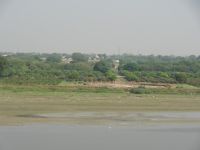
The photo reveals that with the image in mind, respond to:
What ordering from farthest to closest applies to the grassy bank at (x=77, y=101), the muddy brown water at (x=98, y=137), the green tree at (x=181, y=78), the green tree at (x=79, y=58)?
the green tree at (x=79, y=58) < the green tree at (x=181, y=78) < the grassy bank at (x=77, y=101) < the muddy brown water at (x=98, y=137)

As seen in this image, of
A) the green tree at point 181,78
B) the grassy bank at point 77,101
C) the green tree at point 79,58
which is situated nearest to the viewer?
the grassy bank at point 77,101

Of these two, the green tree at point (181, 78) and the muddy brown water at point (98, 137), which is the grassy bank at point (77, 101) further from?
the green tree at point (181, 78)

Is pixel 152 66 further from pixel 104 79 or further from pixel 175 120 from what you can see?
pixel 175 120

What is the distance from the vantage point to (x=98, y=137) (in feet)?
50.3

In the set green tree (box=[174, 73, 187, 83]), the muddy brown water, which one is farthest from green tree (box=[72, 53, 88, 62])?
the muddy brown water

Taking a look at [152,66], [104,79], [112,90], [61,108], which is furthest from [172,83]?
[61,108]

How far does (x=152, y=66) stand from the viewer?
175 ft

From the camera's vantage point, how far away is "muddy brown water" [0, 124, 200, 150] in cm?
1374

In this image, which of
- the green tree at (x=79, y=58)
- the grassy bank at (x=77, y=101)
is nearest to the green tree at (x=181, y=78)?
the grassy bank at (x=77, y=101)

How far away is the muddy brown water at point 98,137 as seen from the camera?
13.7 meters

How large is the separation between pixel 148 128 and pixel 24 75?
21.6 m

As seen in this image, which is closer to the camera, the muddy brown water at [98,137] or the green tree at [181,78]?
the muddy brown water at [98,137]

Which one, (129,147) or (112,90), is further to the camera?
(112,90)

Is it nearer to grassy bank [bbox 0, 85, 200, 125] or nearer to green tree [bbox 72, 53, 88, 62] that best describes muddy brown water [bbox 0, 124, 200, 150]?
grassy bank [bbox 0, 85, 200, 125]
